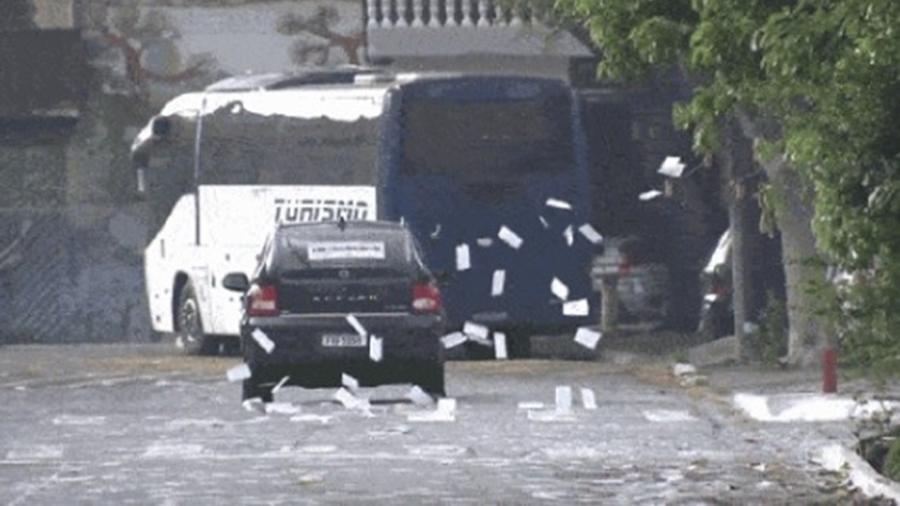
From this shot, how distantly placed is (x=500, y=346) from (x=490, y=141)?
8.00 feet

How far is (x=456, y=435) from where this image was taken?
26812 mm

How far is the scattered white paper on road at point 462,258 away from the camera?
138 feet

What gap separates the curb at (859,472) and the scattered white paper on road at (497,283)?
727 inches

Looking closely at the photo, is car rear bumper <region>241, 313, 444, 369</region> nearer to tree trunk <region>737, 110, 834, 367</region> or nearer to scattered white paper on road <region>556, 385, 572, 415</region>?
scattered white paper on road <region>556, 385, 572, 415</region>

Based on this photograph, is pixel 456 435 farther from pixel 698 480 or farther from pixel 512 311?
pixel 512 311

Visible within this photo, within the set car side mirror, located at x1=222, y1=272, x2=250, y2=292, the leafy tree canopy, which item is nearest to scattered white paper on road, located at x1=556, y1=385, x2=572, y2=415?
car side mirror, located at x1=222, y1=272, x2=250, y2=292

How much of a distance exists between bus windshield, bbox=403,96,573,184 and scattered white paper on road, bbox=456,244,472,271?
0.81m

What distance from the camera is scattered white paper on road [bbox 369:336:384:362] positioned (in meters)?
31.0

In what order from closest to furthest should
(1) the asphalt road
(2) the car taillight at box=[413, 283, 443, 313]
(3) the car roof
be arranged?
(1) the asphalt road → (2) the car taillight at box=[413, 283, 443, 313] → (3) the car roof

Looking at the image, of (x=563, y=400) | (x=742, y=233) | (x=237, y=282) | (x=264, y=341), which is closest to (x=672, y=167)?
(x=742, y=233)

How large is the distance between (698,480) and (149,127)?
2424 cm

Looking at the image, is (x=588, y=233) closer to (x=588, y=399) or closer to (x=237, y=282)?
(x=237, y=282)

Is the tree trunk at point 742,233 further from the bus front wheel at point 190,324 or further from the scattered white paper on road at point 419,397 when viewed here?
the scattered white paper on road at point 419,397

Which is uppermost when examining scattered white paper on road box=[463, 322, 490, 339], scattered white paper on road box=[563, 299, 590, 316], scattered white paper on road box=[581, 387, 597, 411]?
scattered white paper on road box=[581, 387, 597, 411]
